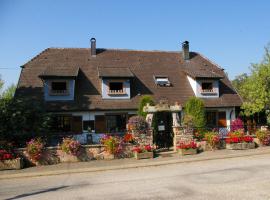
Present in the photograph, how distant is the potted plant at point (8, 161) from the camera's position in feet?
54.3

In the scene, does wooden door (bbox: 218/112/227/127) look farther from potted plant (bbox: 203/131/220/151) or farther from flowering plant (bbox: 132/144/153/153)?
flowering plant (bbox: 132/144/153/153)

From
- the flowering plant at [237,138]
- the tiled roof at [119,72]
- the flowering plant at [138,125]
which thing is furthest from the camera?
the tiled roof at [119,72]

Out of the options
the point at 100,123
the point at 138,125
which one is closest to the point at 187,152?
the point at 138,125

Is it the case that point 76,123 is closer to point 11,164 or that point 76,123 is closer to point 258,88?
point 11,164

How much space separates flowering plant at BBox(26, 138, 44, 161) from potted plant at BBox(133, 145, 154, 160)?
517cm

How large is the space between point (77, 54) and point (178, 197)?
74.3 ft

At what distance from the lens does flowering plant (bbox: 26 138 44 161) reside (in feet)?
56.8

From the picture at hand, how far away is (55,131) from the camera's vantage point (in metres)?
24.9

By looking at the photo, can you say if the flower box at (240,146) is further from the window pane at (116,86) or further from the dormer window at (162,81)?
the window pane at (116,86)

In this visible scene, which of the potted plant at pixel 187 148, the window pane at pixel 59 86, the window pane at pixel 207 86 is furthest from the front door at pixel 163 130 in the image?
the window pane at pixel 59 86

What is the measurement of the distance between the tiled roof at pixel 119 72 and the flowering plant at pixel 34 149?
7.26 meters

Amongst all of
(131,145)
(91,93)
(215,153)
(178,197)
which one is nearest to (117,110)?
(91,93)

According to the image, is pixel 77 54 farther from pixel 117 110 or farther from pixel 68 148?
pixel 68 148

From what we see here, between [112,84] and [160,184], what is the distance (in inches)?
631
